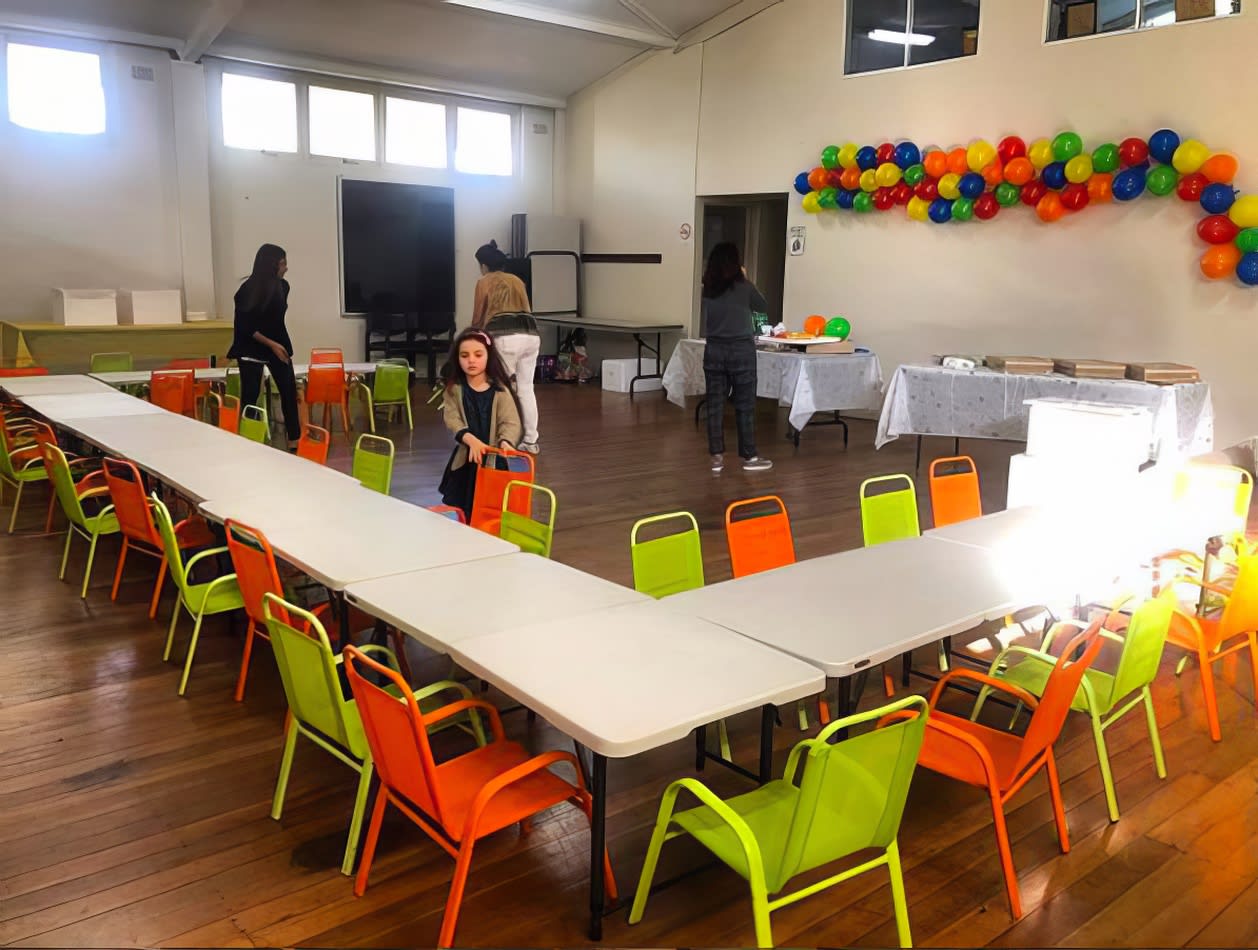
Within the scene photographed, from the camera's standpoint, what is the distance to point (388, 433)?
884cm

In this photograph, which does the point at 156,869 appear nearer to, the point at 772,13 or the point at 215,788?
the point at 215,788

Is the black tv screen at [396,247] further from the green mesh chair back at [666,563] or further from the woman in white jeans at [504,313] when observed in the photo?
the green mesh chair back at [666,563]

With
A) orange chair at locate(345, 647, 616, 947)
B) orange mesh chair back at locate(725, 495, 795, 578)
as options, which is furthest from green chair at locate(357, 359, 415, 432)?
orange chair at locate(345, 647, 616, 947)

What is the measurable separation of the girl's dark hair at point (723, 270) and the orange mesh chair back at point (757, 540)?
12.8 ft

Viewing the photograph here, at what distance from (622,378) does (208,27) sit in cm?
551

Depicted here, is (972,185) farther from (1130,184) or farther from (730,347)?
(730,347)

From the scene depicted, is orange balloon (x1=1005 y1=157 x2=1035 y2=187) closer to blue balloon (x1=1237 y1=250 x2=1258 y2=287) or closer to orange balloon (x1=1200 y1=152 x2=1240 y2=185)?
orange balloon (x1=1200 y1=152 x2=1240 y2=185)

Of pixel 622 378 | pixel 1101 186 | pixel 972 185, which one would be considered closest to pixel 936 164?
pixel 972 185

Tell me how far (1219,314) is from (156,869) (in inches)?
306

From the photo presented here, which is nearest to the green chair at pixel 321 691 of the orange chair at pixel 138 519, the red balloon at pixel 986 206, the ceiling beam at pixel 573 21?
the orange chair at pixel 138 519

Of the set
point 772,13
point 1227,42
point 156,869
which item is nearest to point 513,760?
point 156,869

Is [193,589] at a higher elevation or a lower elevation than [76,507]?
lower

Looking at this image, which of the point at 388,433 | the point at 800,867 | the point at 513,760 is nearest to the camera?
the point at 800,867

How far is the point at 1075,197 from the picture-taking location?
801cm
